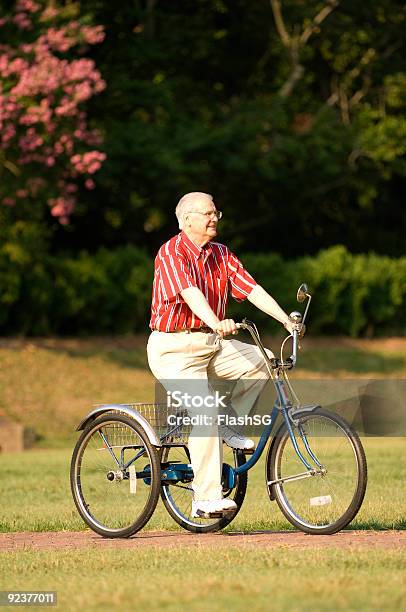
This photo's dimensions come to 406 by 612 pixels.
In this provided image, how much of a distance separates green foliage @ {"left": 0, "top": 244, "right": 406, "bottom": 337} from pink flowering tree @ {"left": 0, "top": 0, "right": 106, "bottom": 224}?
4.55ft

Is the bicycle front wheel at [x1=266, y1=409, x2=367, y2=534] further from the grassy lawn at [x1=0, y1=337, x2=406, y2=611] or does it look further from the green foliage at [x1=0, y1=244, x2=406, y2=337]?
the green foliage at [x1=0, y1=244, x2=406, y2=337]

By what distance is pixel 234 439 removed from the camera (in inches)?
301

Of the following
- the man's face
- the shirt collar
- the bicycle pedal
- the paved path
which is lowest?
the paved path

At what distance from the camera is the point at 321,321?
28.0 metres

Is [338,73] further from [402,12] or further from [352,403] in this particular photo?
[352,403]

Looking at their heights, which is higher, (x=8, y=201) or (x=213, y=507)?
(x=8, y=201)

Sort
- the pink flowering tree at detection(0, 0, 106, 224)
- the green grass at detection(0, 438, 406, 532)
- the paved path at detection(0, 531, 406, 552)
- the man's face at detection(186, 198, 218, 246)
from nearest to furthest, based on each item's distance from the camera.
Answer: the paved path at detection(0, 531, 406, 552), the man's face at detection(186, 198, 218, 246), the green grass at detection(0, 438, 406, 532), the pink flowering tree at detection(0, 0, 106, 224)

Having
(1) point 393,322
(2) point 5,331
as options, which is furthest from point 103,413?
(1) point 393,322

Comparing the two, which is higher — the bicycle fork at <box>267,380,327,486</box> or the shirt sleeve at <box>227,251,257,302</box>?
the shirt sleeve at <box>227,251,257,302</box>

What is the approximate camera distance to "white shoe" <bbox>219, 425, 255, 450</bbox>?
7.61m

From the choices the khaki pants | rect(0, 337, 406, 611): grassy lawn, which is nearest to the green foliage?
→ rect(0, 337, 406, 611): grassy lawn

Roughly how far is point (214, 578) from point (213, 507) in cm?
158

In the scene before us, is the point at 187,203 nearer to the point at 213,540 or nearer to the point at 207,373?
the point at 207,373

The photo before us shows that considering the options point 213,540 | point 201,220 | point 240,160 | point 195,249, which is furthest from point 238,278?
point 240,160
